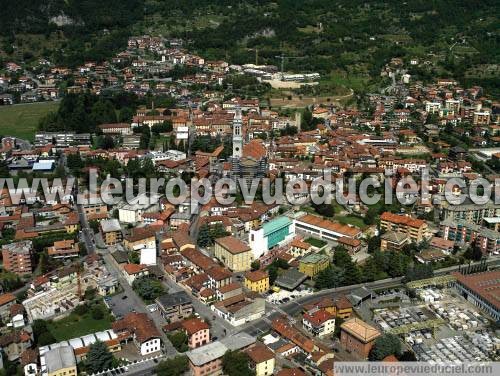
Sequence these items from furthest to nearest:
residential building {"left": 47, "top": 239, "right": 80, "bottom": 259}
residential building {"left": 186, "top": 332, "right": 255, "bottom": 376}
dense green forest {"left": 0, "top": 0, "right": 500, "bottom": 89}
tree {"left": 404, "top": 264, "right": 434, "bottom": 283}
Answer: dense green forest {"left": 0, "top": 0, "right": 500, "bottom": 89}
residential building {"left": 47, "top": 239, "right": 80, "bottom": 259}
tree {"left": 404, "top": 264, "right": 434, "bottom": 283}
residential building {"left": 186, "top": 332, "right": 255, "bottom": 376}

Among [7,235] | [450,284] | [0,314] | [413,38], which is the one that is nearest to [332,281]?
Answer: [450,284]

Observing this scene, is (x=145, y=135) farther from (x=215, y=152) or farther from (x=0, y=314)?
(x=0, y=314)

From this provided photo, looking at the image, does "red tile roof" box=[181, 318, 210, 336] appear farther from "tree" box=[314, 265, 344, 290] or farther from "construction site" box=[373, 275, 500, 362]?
"construction site" box=[373, 275, 500, 362]

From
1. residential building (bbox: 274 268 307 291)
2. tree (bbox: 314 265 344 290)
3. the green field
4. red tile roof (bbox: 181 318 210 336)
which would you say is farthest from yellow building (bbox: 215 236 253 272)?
the green field

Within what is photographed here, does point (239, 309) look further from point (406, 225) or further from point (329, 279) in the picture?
point (406, 225)

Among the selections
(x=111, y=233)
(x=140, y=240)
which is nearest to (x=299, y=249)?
(x=140, y=240)
